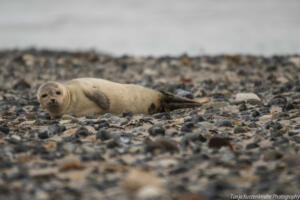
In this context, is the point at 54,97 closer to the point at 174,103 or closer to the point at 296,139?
the point at 174,103

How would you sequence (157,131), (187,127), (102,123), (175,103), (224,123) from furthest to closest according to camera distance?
(175,103)
(102,123)
(224,123)
(187,127)
(157,131)

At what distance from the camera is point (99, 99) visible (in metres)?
5.89

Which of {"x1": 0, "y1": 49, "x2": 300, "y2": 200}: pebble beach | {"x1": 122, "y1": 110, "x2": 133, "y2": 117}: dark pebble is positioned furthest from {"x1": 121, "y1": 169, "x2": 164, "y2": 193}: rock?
{"x1": 122, "y1": 110, "x2": 133, "y2": 117}: dark pebble

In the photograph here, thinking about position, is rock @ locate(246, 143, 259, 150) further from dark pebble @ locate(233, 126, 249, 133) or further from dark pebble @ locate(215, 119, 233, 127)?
dark pebble @ locate(215, 119, 233, 127)

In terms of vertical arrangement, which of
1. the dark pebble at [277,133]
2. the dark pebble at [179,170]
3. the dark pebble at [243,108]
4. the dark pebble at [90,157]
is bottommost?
the dark pebble at [179,170]

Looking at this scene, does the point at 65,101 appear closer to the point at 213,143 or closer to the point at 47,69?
the point at 213,143

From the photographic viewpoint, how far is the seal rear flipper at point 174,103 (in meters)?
6.12

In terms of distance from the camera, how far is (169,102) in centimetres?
625

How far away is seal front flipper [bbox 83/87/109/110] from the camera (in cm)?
588

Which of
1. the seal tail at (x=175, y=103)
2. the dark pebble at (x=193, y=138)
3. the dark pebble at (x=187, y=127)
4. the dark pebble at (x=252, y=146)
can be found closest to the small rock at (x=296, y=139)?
the dark pebble at (x=252, y=146)

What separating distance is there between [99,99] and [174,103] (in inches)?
42.5

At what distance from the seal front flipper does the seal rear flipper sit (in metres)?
0.85

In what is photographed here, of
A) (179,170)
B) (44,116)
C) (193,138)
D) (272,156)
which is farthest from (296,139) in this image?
(44,116)

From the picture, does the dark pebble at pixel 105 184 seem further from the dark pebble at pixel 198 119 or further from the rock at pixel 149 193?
Result: the dark pebble at pixel 198 119
